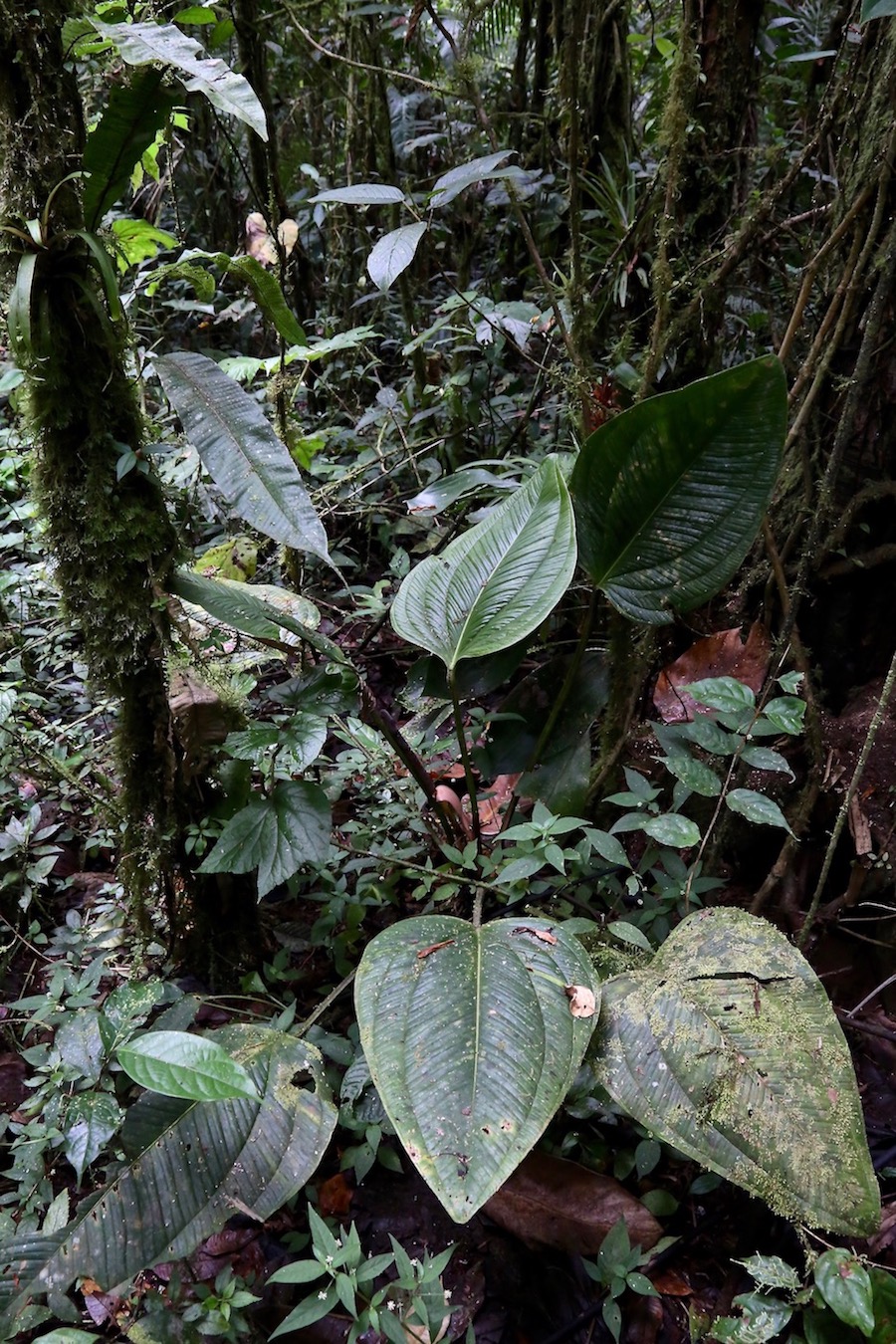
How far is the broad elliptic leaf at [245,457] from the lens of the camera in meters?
1.09

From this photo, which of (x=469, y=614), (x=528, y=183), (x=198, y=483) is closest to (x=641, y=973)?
(x=469, y=614)

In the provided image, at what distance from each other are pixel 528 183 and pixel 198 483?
3.64 feet

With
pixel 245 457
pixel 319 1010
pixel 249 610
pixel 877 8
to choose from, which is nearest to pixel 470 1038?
pixel 319 1010

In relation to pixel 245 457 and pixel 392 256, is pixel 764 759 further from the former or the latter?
pixel 392 256

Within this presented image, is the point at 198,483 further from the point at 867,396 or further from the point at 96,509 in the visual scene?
the point at 867,396

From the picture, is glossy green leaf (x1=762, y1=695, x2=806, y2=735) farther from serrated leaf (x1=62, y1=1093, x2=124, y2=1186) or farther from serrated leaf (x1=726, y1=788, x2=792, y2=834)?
serrated leaf (x1=62, y1=1093, x2=124, y2=1186)

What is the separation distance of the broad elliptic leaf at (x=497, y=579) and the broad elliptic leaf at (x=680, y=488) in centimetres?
7

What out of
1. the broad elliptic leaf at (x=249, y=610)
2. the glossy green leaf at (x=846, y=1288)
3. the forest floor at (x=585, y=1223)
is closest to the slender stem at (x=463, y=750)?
the broad elliptic leaf at (x=249, y=610)

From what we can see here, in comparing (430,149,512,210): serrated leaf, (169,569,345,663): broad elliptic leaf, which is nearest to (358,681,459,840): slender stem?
(169,569,345,663): broad elliptic leaf

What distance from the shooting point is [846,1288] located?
0.84m

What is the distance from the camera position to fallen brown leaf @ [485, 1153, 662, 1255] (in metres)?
1.06

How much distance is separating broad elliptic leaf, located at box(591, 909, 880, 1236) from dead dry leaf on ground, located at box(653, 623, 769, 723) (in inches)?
18.6

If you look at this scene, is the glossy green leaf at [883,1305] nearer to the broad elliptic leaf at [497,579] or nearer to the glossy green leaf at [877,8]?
the broad elliptic leaf at [497,579]

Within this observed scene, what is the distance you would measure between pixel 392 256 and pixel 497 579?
61 cm
